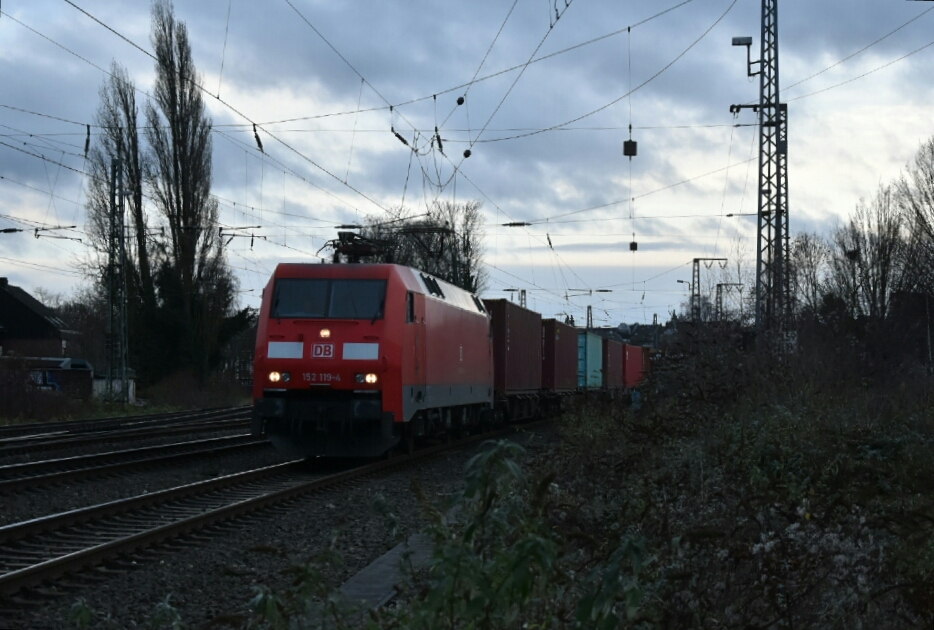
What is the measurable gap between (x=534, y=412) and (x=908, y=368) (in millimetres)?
11775

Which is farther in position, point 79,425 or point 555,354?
point 555,354

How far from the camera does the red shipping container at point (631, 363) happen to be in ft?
157

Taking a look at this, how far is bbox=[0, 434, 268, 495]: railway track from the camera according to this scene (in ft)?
44.4

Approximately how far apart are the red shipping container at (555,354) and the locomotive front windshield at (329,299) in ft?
54.4

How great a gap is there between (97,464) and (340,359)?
4.11 meters

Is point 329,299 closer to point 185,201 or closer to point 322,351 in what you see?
point 322,351

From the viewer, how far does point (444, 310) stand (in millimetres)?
19141

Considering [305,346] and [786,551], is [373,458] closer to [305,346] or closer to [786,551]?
[305,346]


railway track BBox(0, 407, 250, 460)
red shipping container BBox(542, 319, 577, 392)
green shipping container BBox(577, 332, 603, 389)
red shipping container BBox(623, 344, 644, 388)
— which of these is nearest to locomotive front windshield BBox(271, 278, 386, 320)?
railway track BBox(0, 407, 250, 460)

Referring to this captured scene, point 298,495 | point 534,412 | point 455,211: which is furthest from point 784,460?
point 455,211

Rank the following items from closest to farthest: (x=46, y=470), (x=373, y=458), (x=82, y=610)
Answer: (x=82, y=610)
(x=46, y=470)
(x=373, y=458)

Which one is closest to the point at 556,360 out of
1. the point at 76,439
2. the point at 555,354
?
the point at 555,354

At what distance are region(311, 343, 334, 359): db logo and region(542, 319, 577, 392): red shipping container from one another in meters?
17.1

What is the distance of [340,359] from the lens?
51.6 ft
